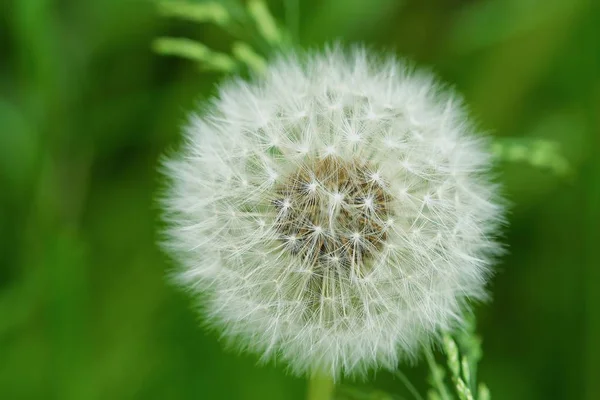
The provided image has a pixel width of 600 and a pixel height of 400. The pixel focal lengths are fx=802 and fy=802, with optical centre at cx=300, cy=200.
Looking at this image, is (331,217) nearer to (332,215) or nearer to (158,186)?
(332,215)

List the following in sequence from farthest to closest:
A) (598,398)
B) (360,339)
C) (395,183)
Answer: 1. (598,398)
2. (395,183)
3. (360,339)

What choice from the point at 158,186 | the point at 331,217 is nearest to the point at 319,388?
the point at 331,217

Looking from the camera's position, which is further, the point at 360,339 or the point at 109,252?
the point at 109,252

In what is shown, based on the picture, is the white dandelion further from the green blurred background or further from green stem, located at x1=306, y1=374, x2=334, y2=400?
the green blurred background

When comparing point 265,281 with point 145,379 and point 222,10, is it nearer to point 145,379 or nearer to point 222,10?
point 222,10

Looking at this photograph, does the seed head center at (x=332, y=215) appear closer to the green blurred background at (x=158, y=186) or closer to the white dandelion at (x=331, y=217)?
the white dandelion at (x=331, y=217)

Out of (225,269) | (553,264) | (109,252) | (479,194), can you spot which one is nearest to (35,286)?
(109,252)
